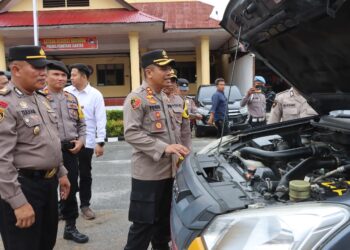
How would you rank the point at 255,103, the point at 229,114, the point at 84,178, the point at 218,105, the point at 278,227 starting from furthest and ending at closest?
the point at 229,114
the point at 218,105
the point at 255,103
the point at 84,178
the point at 278,227

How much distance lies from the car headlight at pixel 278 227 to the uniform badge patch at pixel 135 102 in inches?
56.9

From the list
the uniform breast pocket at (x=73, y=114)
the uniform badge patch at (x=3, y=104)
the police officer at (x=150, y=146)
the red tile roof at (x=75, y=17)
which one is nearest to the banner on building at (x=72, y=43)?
the red tile roof at (x=75, y=17)

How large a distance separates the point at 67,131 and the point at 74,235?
101 cm

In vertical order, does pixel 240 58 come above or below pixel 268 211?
above

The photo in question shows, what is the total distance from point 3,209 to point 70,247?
4.73 ft

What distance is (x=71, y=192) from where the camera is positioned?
3832mm

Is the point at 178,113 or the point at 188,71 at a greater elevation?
the point at 188,71

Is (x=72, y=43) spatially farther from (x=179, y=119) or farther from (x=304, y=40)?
(x=304, y=40)

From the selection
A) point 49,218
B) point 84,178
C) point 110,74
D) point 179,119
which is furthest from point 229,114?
point 110,74

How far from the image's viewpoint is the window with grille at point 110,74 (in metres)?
20.2

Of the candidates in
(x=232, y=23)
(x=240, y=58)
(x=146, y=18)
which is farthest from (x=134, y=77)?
(x=232, y=23)

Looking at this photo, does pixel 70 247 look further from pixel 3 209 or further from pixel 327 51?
pixel 327 51

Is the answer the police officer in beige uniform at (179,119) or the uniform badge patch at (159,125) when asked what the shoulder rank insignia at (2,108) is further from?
the police officer in beige uniform at (179,119)

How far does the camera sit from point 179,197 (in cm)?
202
